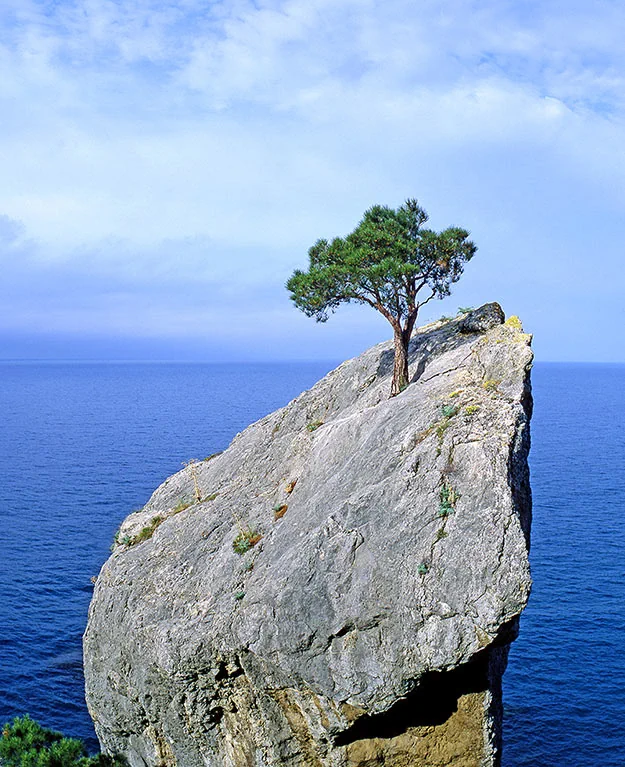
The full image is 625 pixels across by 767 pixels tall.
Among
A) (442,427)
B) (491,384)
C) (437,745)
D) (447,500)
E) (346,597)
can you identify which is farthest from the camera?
(491,384)

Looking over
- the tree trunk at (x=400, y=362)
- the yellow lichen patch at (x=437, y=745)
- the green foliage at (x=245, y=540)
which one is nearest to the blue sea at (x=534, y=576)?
the yellow lichen patch at (x=437, y=745)

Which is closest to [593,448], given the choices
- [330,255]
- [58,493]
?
[58,493]

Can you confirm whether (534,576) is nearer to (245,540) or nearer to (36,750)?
(245,540)

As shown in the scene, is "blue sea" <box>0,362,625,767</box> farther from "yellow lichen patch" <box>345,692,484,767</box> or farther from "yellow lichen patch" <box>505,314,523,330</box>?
"yellow lichen patch" <box>505,314,523,330</box>

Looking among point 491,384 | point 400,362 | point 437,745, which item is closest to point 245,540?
point 437,745

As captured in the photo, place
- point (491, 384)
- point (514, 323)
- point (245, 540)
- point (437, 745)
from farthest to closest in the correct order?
point (514, 323) → point (245, 540) → point (491, 384) → point (437, 745)

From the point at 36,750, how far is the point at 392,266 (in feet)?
81.5

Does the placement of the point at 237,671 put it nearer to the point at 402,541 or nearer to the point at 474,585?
the point at 402,541

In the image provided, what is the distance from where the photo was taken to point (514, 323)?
31719mm

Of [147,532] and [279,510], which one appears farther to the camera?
[147,532]

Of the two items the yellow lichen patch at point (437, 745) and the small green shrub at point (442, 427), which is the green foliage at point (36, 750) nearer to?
the yellow lichen patch at point (437, 745)

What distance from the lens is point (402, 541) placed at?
20.4 m

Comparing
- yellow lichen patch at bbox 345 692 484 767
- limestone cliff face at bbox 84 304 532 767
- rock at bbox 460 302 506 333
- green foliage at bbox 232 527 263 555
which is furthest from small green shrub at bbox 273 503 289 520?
rock at bbox 460 302 506 333

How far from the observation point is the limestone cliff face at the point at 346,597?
19516mm
